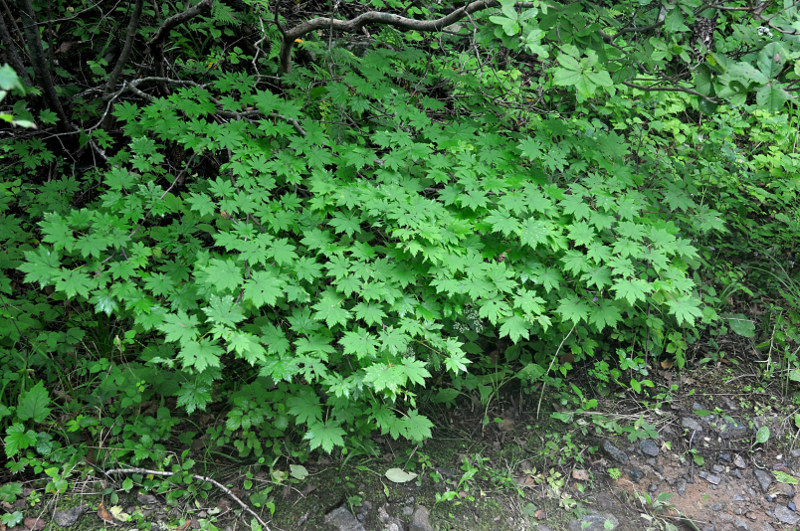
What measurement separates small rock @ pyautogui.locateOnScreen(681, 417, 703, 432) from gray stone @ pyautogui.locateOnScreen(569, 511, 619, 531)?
0.90 meters

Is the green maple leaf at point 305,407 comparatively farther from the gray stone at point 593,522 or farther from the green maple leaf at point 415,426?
the gray stone at point 593,522

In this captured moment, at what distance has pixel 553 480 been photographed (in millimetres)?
3141

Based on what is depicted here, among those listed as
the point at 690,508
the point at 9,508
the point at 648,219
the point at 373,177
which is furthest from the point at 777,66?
the point at 9,508

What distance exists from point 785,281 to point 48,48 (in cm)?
549

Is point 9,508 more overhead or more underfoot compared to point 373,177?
more underfoot

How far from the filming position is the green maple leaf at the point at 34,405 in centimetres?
261

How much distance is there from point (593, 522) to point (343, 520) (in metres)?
1.34

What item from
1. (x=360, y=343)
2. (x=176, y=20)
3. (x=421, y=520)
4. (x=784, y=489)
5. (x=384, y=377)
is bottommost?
(x=784, y=489)

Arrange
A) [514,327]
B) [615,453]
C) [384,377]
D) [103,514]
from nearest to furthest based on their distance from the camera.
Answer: [384,377], [103,514], [514,327], [615,453]

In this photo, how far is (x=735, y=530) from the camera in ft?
9.69

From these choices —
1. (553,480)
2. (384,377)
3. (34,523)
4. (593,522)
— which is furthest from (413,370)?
(34,523)

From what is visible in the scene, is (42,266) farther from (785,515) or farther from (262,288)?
(785,515)

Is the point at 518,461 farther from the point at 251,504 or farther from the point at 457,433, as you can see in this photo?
the point at 251,504

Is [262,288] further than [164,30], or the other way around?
[164,30]
